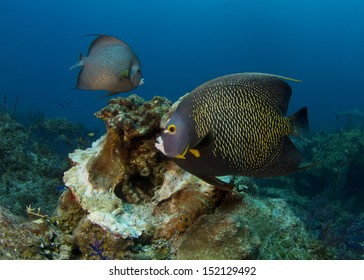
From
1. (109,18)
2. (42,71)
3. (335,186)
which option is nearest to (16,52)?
(42,71)

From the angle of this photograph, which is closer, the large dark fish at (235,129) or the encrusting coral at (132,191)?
the large dark fish at (235,129)

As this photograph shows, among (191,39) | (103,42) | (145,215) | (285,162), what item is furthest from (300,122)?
Result: (191,39)

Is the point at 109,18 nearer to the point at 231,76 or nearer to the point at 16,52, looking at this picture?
the point at 16,52

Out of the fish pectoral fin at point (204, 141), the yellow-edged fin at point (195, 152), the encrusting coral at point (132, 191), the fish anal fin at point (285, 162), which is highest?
the fish pectoral fin at point (204, 141)

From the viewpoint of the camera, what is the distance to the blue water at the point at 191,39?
319 feet

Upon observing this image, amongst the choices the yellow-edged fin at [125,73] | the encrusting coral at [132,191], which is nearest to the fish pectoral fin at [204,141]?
the encrusting coral at [132,191]

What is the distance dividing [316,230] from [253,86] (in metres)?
5.52

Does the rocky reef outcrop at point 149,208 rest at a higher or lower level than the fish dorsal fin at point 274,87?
lower

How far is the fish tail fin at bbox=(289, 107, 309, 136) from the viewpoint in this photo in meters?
1.67

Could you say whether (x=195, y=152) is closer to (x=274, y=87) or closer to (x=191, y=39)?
(x=274, y=87)

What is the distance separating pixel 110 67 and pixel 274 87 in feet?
6.83

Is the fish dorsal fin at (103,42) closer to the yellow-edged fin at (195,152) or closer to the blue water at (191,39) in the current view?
the yellow-edged fin at (195,152)

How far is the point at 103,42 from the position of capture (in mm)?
3414

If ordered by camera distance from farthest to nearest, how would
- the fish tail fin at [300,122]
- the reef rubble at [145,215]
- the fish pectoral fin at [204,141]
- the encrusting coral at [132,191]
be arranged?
the encrusting coral at [132,191] < the reef rubble at [145,215] < the fish tail fin at [300,122] < the fish pectoral fin at [204,141]
